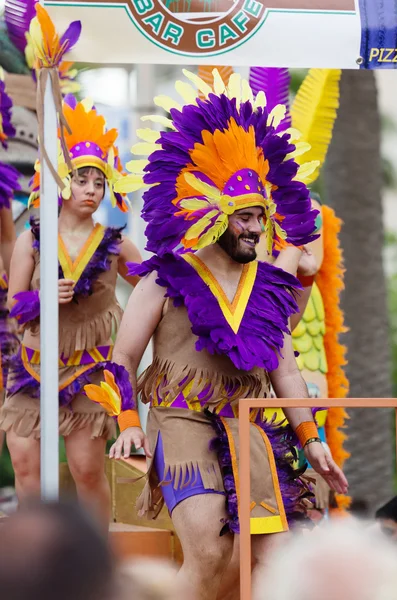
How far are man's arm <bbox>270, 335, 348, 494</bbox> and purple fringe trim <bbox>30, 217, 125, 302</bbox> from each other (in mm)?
1261

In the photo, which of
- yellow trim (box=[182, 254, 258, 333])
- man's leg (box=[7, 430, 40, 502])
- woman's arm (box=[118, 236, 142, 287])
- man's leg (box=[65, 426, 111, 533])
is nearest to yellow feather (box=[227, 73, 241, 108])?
yellow trim (box=[182, 254, 258, 333])

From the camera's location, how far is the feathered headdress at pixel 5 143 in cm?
532

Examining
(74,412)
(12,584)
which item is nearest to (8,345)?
(74,412)

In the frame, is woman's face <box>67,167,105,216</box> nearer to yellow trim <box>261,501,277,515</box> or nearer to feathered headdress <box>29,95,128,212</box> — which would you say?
feathered headdress <box>29,95,128,212</box>

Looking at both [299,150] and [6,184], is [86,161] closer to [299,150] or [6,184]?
[6,184]

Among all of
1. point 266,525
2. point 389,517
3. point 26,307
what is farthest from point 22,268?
point 389,517

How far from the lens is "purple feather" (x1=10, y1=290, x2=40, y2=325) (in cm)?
493

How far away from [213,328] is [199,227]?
1.16ft

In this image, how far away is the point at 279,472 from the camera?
3859mm

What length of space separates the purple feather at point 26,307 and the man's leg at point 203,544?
150 cm

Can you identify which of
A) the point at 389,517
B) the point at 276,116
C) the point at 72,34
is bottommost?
the point at 389,517

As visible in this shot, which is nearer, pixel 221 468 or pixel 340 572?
pixel 340 572

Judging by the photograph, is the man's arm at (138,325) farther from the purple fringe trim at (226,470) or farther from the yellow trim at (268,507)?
the yellow trim at (268,507)

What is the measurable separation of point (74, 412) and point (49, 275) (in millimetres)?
1436
